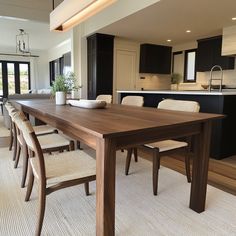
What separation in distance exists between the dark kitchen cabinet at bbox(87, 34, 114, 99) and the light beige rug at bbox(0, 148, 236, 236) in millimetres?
3663

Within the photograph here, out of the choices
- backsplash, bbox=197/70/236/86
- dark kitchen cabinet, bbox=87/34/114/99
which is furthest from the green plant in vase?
backsplash, bbox=197/70/236/86

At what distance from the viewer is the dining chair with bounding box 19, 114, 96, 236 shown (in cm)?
132

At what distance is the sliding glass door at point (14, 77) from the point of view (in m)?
10.3

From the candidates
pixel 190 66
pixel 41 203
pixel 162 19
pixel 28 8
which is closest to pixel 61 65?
pixel 28 8

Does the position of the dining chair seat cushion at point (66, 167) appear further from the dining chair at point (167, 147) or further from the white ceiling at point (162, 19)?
the white ceiling at point (162, 19)

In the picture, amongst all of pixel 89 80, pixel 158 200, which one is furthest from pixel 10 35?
pixel 158 200

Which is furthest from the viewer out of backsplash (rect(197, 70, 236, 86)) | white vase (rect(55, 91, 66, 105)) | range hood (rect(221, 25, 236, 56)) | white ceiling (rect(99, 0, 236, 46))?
backsplash (rect(197, 70, 236, 86))

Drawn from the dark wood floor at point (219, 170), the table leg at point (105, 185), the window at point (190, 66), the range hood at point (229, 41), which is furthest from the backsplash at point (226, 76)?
the table leg at point (105, 185)

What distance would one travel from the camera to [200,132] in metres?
1.64

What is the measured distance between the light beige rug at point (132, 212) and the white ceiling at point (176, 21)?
9.08 ft

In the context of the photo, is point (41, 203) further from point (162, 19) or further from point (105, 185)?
point (162, 19)

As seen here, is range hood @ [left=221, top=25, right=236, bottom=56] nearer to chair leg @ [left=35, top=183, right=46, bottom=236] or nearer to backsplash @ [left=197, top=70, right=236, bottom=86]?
backsplash @ [left=197, top=70, right=236, bottom=86]

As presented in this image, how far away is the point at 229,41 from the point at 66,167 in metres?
4.72

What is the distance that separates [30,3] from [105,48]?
195cm
